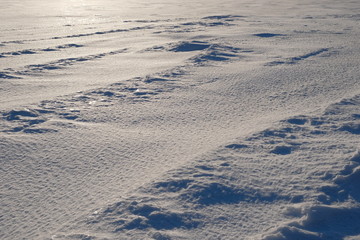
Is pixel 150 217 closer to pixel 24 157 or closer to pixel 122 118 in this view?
pixel 24 157

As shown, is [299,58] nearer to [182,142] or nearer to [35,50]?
[182,142]

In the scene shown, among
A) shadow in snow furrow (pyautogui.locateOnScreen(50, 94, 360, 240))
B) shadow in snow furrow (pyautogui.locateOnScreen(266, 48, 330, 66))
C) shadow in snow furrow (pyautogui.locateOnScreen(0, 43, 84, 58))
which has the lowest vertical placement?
shadow in snow furrow (pyautogui.locateOnScreen(50, 94, 360, 240))

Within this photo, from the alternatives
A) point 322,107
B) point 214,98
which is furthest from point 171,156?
point 322,107

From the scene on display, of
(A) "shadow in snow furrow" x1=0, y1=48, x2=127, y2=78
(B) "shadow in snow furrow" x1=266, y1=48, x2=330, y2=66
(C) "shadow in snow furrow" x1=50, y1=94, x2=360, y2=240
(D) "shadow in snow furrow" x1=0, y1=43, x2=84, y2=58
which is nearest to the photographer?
(C) "shadow in snow furrow" x1=50, y1=94, x2=360, y2=240

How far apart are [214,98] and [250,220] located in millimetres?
1214

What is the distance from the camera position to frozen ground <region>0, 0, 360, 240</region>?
132 cm

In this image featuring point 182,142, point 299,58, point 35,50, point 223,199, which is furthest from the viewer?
point 35,50

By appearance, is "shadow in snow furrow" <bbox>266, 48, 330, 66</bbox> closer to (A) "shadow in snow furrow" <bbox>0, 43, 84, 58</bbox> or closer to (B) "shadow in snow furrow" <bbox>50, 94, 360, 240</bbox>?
(B) "shadow in snow furrow" <bbox>50, 94, 360, 240</bbox>

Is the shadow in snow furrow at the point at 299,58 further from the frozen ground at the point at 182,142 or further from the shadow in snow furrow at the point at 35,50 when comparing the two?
the shadow in snow furrow at the point at 35,50

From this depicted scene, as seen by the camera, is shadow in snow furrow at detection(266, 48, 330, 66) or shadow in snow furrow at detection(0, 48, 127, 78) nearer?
shadow in snow furrow at detection(0, 48, 127, 78)

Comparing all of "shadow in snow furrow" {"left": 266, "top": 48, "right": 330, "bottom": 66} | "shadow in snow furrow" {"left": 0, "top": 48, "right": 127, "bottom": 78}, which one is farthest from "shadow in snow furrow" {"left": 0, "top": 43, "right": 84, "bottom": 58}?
"shadow in snow furrow" {"left": 266, "top": 48, "right": 330, "bottom": 66}

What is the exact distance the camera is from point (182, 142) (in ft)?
6.09

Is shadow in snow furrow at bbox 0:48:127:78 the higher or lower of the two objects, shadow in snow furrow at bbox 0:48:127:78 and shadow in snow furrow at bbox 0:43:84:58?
the lower

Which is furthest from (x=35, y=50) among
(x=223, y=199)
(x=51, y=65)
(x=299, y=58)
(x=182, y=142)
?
(x=223, y=199)
